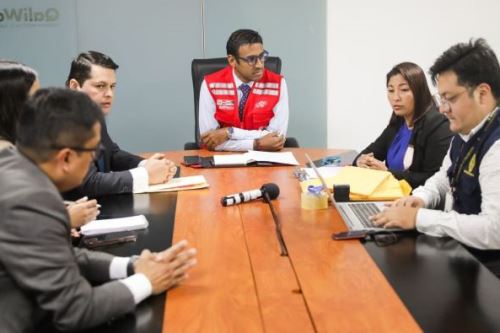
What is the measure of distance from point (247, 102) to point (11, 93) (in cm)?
196

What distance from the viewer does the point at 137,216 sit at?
1.93m

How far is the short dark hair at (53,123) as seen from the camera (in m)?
1.17

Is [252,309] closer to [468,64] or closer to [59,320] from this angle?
[59,320]

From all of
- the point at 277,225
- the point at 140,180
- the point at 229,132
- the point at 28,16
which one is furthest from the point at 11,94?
the point at 28,16

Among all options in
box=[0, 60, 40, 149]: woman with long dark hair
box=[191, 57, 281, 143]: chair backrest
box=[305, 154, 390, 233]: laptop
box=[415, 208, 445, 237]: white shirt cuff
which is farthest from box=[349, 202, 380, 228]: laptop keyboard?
box=[191, 57, 281, 143]: chair backrest

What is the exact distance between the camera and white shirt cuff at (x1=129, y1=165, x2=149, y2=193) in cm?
236

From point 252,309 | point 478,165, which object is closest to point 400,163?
point 478,165

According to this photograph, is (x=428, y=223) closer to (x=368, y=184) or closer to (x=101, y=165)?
(x=368, y=184)

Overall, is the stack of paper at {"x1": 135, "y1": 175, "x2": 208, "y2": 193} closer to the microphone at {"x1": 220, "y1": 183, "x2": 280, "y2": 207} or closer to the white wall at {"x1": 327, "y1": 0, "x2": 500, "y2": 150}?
the microphone at {"x1": 220, "y1": 183, "x2": 280, "y2": 207}

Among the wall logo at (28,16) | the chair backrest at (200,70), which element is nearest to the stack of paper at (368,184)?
the chair backrest at (200,70)

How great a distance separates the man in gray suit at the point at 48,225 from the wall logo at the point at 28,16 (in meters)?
3.40

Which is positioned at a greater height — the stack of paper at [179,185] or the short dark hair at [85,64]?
the short dark hair at [85,64]

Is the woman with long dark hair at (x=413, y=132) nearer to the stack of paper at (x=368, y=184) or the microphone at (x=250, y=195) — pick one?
the stack of paper at (x=368, y=184)

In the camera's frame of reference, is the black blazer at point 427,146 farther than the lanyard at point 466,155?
Yes
